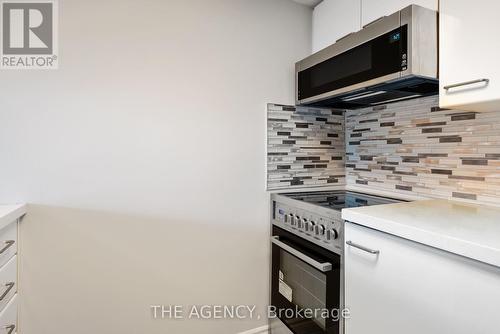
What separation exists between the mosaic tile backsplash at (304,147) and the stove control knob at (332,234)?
1.86 feet

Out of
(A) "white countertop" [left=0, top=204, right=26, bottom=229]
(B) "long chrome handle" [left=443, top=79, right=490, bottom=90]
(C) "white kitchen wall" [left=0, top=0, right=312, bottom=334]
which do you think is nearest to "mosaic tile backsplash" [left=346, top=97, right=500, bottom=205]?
(B) "long chrome handle" [left=443, top=79, right=490, bottom=90]

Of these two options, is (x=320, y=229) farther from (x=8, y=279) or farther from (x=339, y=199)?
(x=8, y=279)

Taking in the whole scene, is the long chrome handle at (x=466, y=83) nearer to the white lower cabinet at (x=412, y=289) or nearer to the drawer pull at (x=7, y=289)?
the white lower cabinet at (x=412, y=289)

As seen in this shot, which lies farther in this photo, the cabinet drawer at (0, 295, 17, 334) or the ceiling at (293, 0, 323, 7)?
the ceiling at (293, 0, 323, 7)

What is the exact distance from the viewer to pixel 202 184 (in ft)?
5.08

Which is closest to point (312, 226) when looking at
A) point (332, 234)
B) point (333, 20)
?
point (332, 234)

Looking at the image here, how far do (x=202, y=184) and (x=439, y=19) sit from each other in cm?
130

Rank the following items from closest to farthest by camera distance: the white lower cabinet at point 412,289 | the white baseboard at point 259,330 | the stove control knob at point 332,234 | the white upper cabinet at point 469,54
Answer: the white lower cabinet at point 412,289
the white upper cabinet at point 469,54
the stove control knob at point 332,234
the white baseboard at point 259,330

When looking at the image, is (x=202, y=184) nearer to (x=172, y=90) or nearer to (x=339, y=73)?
(x=172, y=90)

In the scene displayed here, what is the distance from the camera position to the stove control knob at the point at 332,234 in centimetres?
119

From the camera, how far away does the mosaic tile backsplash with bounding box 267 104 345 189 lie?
1729 mm

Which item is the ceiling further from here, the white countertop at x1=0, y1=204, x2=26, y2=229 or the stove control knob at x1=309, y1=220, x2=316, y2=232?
the white countertop at x1=0, y1=204, x2=26, y2=229

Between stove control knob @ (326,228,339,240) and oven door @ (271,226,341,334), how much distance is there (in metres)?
0.07

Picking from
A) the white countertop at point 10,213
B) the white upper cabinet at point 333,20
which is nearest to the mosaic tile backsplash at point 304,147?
the white upper cabinet at point 333,20
